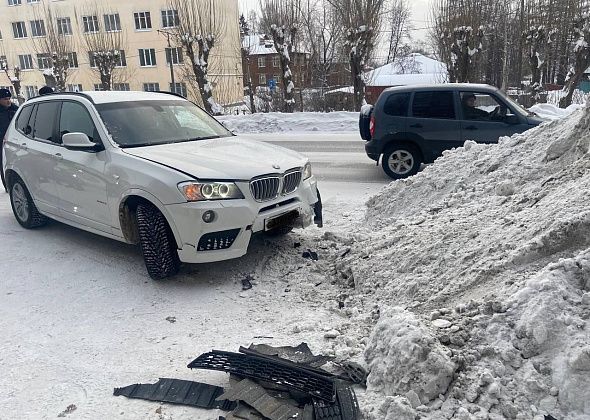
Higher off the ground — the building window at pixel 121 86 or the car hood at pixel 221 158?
the building window at pixel 121 86

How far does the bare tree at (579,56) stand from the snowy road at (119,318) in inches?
684

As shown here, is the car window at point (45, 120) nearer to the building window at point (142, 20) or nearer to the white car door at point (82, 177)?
the white car door at point (82, 177)

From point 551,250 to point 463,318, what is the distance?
30.3 inches

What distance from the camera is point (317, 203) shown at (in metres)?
5.51

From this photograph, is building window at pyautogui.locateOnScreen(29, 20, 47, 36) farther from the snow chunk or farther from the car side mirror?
the snow chunk

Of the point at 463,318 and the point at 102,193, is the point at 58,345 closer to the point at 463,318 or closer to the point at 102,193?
the point at 102,193

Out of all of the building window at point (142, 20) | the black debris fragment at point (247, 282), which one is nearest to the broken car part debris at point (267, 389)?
the black debris fragment at point (247, 282)

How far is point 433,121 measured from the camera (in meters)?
9.20

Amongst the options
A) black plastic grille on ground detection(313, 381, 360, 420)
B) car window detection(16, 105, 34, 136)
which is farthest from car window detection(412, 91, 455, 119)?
black plastic grille on ground detection(313, 381, 360, 420)

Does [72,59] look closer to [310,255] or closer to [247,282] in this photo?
[310,255]

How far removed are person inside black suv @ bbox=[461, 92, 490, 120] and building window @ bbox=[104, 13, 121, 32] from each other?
45.5m

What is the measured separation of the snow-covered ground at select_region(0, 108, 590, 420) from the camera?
2582mm

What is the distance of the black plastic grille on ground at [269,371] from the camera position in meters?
2.92

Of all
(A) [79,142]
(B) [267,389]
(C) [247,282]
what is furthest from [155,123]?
(B) [267,389]
